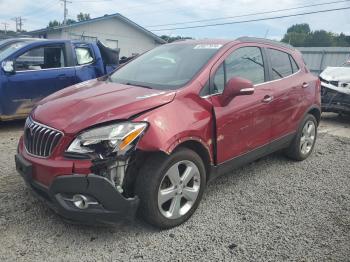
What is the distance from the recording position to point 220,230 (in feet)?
10.1

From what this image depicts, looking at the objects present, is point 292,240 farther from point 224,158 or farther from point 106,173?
point 106,173

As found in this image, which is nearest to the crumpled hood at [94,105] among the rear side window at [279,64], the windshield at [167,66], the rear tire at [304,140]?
the windshield at [167,66]

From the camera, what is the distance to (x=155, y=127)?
108 inches

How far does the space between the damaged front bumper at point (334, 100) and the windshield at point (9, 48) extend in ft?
22.4

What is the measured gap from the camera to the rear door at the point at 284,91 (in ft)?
13.7

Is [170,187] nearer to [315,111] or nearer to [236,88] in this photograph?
[236,88]

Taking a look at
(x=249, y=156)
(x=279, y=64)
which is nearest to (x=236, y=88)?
(x=249, y=156)

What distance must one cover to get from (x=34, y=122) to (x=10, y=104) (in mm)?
3440

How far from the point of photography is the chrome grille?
2703mm

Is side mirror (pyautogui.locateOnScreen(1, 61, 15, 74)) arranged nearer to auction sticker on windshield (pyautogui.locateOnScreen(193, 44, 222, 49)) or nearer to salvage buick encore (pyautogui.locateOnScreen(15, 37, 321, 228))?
salvage buick encore (pyautogui.locateOnScreen(15, 37, 321, 228))

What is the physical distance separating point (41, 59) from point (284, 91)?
4.56 metres

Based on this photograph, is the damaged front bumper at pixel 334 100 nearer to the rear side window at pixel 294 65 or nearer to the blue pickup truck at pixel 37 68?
the rear side window at pixel 294 65

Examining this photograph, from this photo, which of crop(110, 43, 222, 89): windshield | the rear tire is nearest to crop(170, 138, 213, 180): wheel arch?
crop(110, 43, 222, 89): windshield

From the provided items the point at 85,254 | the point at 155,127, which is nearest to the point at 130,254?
the point at 85,254
